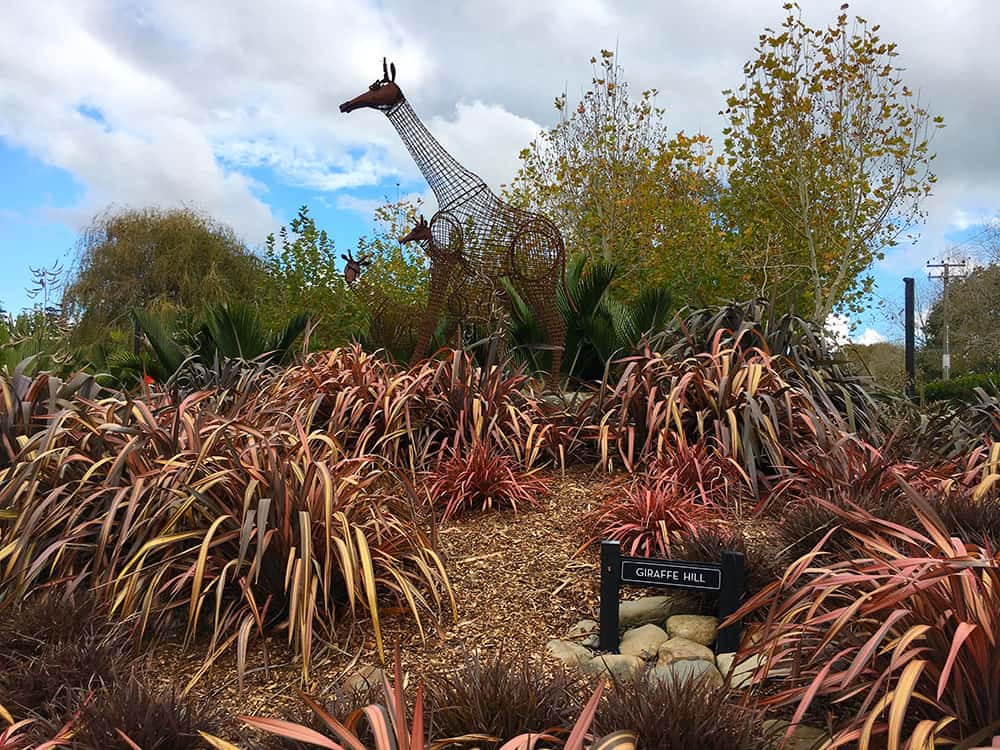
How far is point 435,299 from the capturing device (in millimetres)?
6582

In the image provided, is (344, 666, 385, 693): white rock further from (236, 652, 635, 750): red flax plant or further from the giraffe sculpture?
the giraffe sculpture

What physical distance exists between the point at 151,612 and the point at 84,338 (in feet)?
74.0

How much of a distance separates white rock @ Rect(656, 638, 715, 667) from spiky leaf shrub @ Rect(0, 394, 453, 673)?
885 millimetres

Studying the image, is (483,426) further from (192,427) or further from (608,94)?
(608,94)

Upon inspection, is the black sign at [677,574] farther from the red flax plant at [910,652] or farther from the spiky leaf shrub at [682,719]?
the spiky leaf shrub at [682,719]

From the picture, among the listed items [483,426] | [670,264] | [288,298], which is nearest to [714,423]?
[483,426]

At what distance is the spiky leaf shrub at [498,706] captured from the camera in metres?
2.09

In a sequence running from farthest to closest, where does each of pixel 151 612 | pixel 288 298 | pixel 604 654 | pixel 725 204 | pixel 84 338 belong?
pixel 84 338, pixel 725 204, pixel 288 298, pixel 151 612, pixel 604 654

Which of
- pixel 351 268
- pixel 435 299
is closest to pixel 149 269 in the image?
pixel 351 268

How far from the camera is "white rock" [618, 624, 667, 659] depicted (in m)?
2.76

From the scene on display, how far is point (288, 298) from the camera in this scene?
439 inches

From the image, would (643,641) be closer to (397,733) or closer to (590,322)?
(397,733)

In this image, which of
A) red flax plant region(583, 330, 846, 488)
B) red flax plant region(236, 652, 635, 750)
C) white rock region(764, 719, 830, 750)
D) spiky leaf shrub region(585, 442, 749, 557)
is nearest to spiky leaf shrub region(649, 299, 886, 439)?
red flax plant region(583, 330, 846, 488)

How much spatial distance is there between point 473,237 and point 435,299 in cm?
60
